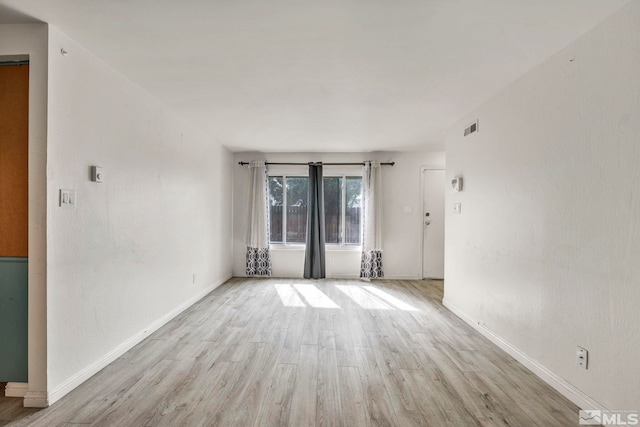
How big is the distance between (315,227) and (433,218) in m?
2.26

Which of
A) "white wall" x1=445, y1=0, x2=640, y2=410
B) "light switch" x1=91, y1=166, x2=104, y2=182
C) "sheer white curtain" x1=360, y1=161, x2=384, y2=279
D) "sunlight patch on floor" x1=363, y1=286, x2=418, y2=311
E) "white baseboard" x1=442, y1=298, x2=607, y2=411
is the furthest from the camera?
"sheer white curtain" x1=360, y1=161, x2=384, y2=279

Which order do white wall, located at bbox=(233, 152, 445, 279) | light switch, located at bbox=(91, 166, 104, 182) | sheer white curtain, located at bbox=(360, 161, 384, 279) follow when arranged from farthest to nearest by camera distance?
white wall, located at bbox=(233, 152, 445, 279) → sheer white curtain, located at bbox=(360, 161, 384, 279) → light switch, located at bbox=(91, 166, 104, 182)

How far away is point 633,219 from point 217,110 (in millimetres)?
3585

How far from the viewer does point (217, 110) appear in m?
3.31

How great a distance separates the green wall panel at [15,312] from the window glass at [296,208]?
3.94 meters

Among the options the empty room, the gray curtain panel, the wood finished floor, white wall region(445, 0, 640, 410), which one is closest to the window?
the gray curtain panel

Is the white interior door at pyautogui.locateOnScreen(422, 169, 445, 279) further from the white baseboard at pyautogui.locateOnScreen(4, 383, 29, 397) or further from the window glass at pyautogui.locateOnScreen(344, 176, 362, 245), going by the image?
the white baseboard at pyautogui.locateOnScreen(4, 383, 29, 397)

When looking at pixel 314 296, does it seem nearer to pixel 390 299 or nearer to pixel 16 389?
pixel 390 299

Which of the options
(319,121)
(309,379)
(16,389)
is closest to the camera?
(16,389)

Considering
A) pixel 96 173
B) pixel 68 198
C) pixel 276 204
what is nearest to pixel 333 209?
pixel 276 204

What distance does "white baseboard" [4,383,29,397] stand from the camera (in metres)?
1.93

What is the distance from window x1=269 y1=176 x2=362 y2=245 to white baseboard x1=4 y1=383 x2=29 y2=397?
3906mm

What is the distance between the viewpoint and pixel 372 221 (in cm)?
534

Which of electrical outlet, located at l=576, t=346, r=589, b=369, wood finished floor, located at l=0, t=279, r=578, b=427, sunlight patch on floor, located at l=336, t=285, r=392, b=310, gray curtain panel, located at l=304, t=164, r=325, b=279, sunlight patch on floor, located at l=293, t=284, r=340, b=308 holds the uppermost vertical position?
gray curtain panel, located at l=304, t=164, r=325, b=279
